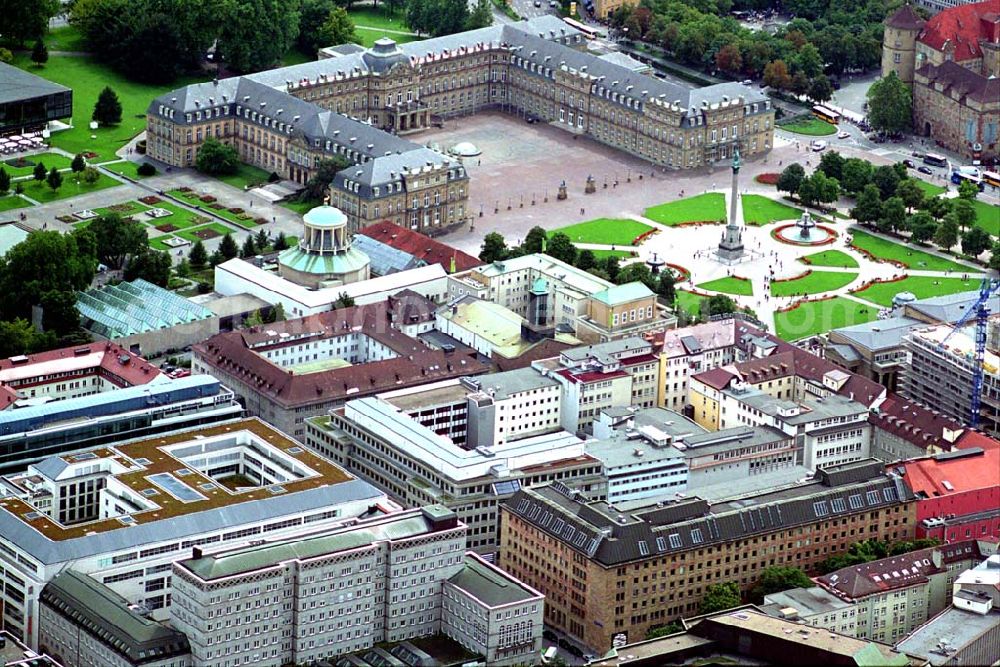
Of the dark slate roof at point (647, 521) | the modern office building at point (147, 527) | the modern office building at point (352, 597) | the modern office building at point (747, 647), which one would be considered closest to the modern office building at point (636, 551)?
the dark slate roof at point (647, 521)

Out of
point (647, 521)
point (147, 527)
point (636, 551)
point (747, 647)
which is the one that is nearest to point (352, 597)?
point (147, 527)

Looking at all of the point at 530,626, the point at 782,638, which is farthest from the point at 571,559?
the point at 782,638

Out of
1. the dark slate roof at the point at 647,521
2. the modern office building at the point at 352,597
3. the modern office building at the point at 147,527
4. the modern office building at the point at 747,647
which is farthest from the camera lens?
the dark slate roof at the point at 647,521

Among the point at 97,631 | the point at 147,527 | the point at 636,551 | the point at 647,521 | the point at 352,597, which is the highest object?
the point at 147,527

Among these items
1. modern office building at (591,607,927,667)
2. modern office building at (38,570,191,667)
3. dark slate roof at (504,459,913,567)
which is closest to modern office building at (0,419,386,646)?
modern office building at (38,570,191,667)

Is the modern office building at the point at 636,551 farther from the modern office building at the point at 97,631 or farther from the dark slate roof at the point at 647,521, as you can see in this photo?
the modern office building at the point at 97,631

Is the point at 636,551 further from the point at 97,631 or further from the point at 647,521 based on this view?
the point at 97,631
